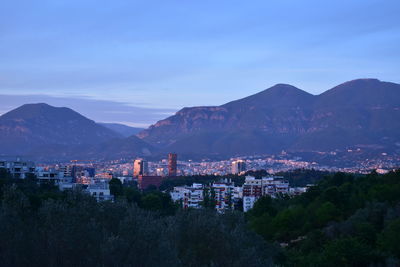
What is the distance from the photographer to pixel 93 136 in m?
180

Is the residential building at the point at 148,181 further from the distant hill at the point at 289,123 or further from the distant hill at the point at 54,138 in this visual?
the distant hill at the point at 54,138

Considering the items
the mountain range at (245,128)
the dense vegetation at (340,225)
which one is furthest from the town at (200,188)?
the mountain range at (245,128)

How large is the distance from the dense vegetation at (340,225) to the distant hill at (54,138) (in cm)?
10666

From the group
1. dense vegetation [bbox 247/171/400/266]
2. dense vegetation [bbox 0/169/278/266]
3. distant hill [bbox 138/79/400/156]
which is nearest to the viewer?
dense vegetation [bbox 0/169/278/266]

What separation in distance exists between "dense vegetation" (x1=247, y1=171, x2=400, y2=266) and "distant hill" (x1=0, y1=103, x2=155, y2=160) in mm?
106659

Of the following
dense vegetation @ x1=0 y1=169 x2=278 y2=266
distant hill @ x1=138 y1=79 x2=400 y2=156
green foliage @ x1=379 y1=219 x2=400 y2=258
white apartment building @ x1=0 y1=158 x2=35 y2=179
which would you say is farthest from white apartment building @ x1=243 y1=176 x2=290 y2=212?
distant hill @ x1=138 y1=79 x2=400 y2=156

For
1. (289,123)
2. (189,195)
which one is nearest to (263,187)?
(189,195)

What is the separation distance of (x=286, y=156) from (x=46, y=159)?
156 feet

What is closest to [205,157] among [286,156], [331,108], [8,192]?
[286,156]

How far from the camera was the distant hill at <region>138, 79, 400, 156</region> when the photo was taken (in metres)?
129

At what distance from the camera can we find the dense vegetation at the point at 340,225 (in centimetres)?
2067

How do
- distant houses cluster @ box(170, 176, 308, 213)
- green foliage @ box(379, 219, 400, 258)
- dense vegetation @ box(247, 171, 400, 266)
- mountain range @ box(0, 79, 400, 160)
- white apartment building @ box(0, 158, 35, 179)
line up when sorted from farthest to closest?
mountain range @ box(0, 79, 400, 160)
distant houses cluster @ box(170, 176, 308, 213)
white apartment building @ box(0, 158, 35, 179)
green foliage @ box(379, 219, 400, 258)
dense vegetation @ box(247, 171, 400, 266)

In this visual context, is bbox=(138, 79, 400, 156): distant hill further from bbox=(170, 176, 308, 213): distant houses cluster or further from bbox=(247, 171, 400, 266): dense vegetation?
bbox=(247, 171, 400, 266): dense vegetation

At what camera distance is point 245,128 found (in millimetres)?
150875
